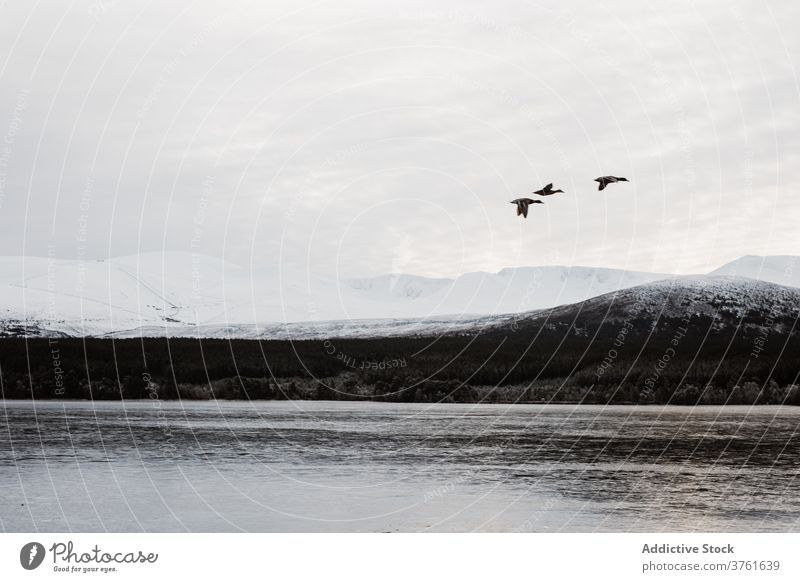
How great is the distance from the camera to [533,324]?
554 feet

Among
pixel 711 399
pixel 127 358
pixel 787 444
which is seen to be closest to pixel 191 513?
pixel 787 444

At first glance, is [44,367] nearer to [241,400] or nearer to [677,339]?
[241,400]

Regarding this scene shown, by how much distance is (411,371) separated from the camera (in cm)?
11531

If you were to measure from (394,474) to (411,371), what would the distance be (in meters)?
68.6

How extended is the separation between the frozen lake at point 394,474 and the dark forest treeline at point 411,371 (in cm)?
2248
